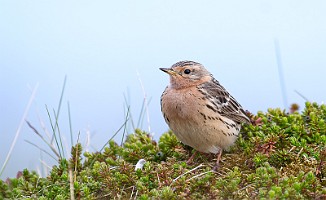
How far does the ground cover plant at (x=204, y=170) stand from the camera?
19.0 feet

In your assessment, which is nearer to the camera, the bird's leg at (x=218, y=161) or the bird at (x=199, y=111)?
the bird's leg at (x=218, y=161)

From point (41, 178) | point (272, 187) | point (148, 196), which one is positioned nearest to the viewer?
point (272, 187)

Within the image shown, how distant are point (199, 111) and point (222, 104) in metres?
0.53

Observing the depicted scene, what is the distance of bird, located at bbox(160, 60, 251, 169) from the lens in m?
7.68

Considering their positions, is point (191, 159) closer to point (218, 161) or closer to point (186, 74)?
point (218, 161)

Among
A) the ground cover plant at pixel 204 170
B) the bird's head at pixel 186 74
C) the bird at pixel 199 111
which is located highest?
the bird's head at pixel 186 74

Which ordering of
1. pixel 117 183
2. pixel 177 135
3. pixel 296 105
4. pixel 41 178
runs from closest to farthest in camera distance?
pixel 117 183
pixel 41 178
pixel 177 135
pixel 296 105

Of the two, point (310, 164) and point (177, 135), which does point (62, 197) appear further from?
point (310, 164)

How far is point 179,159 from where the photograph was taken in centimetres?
788

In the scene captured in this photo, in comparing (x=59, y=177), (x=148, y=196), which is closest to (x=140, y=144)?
(x=59, y=177)

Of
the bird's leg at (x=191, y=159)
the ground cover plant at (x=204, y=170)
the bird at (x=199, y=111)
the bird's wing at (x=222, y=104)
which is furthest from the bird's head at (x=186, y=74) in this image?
the bird's leg at (x=191, y=159)

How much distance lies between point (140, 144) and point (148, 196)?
205 centimetres

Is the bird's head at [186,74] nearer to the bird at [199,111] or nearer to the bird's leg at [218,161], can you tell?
the bird at [199,111]

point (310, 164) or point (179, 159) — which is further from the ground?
point (179, 159)
